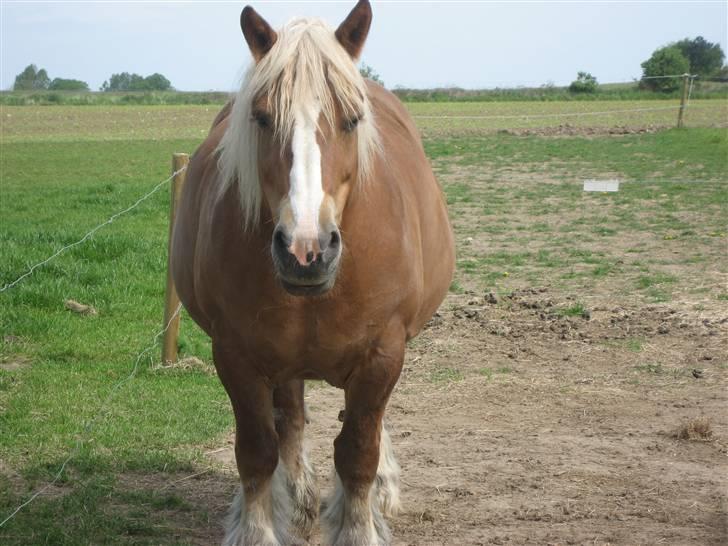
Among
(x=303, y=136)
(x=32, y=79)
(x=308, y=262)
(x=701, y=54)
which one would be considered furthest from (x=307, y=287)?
(x=32, y=79)

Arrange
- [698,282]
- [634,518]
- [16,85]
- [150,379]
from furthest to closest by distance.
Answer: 1. [16,85]
2. [698,282]
3. [150,379]
4. [634,518]

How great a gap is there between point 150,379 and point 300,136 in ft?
12.1

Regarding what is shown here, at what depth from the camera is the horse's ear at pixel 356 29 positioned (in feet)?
A: 10.3

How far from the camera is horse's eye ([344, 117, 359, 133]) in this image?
2.97m

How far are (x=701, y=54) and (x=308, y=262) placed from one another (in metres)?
71.0

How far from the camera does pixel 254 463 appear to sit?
365 centimetres

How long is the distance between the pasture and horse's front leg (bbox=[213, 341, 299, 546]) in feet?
0.98

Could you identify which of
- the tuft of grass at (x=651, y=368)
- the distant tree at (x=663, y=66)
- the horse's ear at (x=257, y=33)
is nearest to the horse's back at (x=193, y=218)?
the horse's ear at (x=257, y=33)

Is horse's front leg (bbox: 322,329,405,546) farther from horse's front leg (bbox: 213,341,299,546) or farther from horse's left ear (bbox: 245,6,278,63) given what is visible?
horse's left ear (bbox: 245,6,278,63)

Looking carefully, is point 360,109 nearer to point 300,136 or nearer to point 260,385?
point 300,136

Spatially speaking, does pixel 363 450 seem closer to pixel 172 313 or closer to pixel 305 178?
pixel 305 178

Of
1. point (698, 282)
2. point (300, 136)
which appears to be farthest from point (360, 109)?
point (698, 282)

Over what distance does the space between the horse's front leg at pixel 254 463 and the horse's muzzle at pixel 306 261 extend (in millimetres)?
795

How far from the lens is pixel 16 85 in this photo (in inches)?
2936
